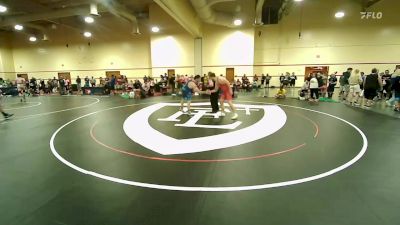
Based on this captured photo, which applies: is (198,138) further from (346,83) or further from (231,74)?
(231,74)

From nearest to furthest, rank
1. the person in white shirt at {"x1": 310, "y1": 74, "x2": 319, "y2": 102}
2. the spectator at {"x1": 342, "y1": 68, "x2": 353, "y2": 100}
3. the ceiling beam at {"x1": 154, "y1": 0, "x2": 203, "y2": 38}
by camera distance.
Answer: the ceiling beam at {"x1": 154, "y1": 0, "x2": 203, "y2": 38} < the person in white shirt at {"x1": 310, "y1": 74, "x2": 319, "y2": 102} < the spectator at {"x1": 342, "y1": 68, "x2": 353, "y2": 100}

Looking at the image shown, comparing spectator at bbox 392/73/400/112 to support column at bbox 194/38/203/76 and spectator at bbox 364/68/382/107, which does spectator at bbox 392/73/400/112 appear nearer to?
spectator at bbox 364/68/382/107

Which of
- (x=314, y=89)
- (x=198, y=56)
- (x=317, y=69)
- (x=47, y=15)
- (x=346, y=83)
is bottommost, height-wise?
(x=314, y=89)

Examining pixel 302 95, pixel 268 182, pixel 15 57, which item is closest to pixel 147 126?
pixel 268 182

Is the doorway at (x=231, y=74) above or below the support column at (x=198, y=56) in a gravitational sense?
below

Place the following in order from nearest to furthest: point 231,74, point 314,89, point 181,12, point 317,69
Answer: point 314,89, point 181,12, point 317,69, point 231,74

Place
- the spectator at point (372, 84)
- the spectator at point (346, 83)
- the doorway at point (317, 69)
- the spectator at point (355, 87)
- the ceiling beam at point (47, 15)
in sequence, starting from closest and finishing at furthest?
the spectator at point (372, 84) → the spectator at point (355, 87) → the spectator at point (346, 83) → the ceiling beam at point (47, 15) → the doorway at point (317, 69)

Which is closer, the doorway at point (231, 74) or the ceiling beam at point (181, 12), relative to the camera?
the ceiling beam at point (181, 12)

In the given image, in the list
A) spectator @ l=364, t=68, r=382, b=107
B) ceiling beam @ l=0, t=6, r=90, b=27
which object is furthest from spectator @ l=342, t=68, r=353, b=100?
ceiling beam @ l=0, t=6, r=90, b=27

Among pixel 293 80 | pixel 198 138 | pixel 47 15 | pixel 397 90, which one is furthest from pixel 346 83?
pixel 47 15

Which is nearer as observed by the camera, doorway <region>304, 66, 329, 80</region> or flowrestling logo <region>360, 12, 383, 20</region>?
flowrestling logo <region>360, 12, 383, 20</region>

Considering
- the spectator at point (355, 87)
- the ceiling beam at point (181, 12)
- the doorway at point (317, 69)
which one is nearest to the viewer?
the spectator at point (355, 87)

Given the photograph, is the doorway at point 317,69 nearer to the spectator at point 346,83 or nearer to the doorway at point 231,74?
the doorway at point 231,74

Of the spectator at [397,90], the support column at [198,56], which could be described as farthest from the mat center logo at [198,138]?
the support column at [198,56]
